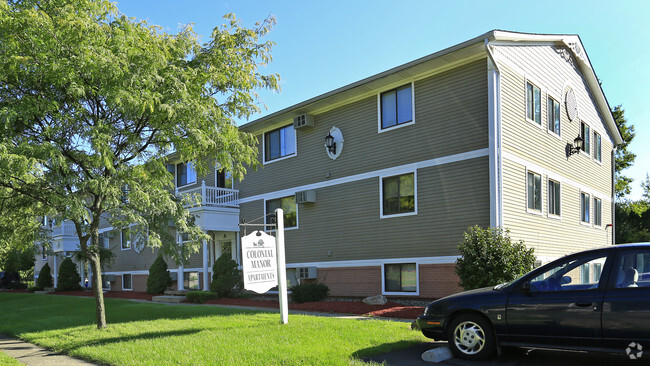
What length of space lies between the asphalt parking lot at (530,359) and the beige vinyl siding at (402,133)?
23.9 ft

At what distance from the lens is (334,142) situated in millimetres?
18250

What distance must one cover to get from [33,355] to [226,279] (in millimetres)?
10572

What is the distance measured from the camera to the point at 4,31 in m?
9.34

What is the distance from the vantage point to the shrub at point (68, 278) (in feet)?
96.6

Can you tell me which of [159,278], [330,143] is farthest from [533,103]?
[159,278]

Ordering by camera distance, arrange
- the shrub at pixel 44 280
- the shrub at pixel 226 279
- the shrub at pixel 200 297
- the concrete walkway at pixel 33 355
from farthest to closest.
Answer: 1. the shrub at pixel 44 280
2. the shrub at pixel 226 279
3. the shrub at pixel 200 297
4. the concrete walkway at pixel 33 355

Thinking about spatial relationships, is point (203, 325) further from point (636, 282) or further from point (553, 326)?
point (636, 282)

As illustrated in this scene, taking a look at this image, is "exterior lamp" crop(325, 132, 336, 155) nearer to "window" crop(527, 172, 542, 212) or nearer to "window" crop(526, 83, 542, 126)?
"window" crop(526, 83, 542, 126)

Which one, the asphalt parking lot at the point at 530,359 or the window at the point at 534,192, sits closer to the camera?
the asphalt parking lot at the point at 530,359

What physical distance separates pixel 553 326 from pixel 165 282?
2018 centimetres

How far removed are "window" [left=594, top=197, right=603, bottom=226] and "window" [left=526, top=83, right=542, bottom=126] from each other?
6.73m

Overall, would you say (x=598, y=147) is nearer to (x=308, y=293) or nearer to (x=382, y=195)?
(x=382, y=195)

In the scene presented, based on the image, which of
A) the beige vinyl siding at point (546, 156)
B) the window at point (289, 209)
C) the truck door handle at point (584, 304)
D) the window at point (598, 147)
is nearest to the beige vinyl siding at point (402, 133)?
the window at point (289, 209)

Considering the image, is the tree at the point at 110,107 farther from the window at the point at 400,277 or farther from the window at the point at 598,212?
the window at the point at 598,212
